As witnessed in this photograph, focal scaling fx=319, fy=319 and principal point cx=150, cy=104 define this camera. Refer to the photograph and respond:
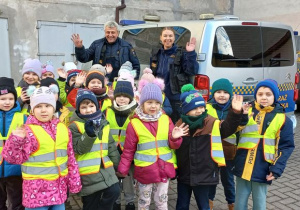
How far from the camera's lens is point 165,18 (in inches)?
449

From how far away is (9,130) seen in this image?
272cm

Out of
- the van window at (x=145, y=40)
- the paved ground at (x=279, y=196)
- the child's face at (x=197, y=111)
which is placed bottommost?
the paved ground at (x=279, y=196)

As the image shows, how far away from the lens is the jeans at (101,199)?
2709mm

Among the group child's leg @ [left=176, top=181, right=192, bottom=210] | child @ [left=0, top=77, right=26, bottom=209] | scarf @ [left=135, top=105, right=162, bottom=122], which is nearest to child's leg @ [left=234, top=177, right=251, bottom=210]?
child's leg @ [left=176, top=181, right=192, bottom=210]

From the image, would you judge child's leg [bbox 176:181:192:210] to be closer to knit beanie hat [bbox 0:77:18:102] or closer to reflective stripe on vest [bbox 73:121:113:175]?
reflective stripe on vest [bbox 73:121:113:175]

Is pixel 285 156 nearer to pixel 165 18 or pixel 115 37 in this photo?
pixel 115 37

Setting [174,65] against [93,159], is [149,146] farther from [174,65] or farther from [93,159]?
[174,65]

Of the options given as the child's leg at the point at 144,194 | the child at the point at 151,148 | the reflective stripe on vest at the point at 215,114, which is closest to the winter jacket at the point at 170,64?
the reflective stripe on vest at the point at 215,114

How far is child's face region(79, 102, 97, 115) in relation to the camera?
2.65 metres

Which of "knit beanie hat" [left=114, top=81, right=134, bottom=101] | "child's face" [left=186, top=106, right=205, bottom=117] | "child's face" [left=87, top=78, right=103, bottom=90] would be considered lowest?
"child's face" [left=186, top=106, right=205, bottom=117]

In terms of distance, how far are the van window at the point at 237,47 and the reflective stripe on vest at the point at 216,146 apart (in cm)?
159

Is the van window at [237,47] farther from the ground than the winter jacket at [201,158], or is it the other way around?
the van window at [237,47]

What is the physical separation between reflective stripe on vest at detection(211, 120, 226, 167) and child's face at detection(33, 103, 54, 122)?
1401mm

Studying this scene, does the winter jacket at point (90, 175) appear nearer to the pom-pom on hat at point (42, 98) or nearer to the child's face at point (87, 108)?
the child's face at point (87, 108)
